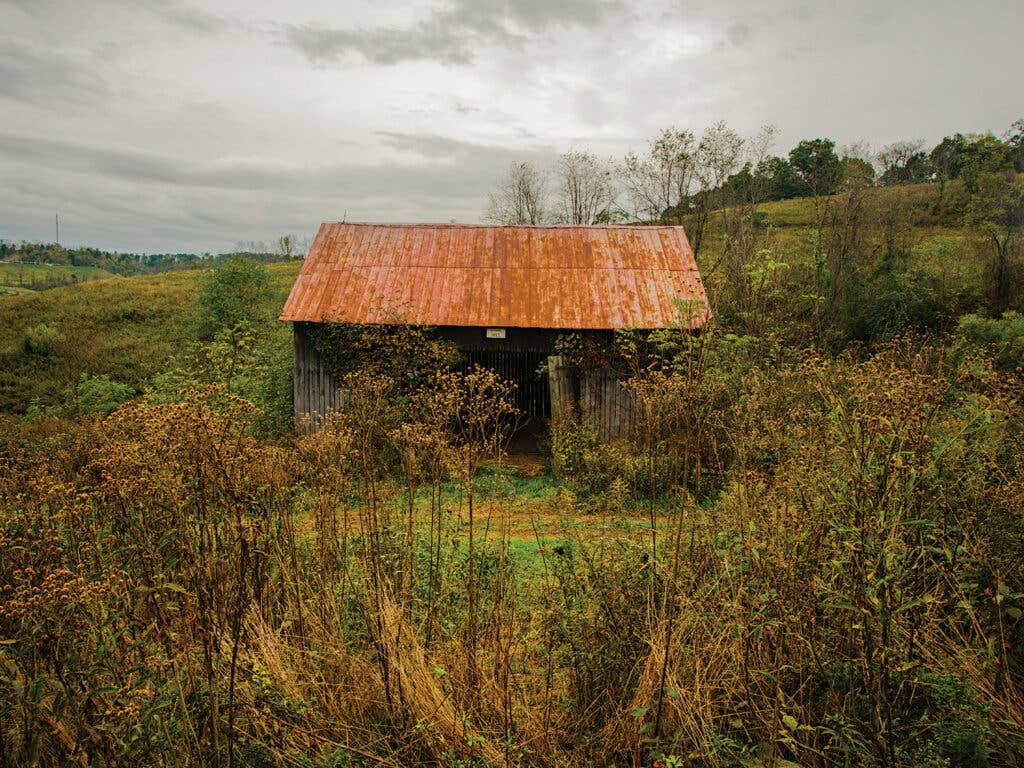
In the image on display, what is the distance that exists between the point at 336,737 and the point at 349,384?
282 centimetres

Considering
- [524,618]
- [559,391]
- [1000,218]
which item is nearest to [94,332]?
[559,391]

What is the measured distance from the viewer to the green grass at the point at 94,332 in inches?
863

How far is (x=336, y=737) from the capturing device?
10.6 ft

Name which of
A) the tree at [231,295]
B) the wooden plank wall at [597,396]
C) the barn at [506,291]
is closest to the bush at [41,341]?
the tree at [231,295]

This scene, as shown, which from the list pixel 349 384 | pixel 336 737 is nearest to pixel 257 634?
pixel 336 737

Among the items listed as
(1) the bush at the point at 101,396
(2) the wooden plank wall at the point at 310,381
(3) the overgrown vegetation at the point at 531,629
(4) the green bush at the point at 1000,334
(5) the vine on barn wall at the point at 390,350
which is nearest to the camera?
(3) the overgrown vegetation at the point at 531,629

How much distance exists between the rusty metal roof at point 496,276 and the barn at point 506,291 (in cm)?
2

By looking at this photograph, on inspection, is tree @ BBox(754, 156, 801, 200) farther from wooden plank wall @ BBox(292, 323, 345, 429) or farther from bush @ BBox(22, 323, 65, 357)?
bush @ BBox(22, 323, 65, 357)

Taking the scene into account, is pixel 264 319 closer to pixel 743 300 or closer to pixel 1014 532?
pixel 743 300

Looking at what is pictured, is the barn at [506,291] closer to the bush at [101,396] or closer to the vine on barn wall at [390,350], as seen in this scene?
the vine on barn wall at [390,350]

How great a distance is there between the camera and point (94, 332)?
27.0 meters

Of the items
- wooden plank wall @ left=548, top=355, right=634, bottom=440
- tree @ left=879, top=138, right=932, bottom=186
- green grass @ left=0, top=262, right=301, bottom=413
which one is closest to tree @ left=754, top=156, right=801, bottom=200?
tree @ left=879, top=138, right=932, bottom=186

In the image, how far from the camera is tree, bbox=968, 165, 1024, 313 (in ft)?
64.7

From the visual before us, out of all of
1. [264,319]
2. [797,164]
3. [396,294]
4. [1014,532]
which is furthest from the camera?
[797,164]
